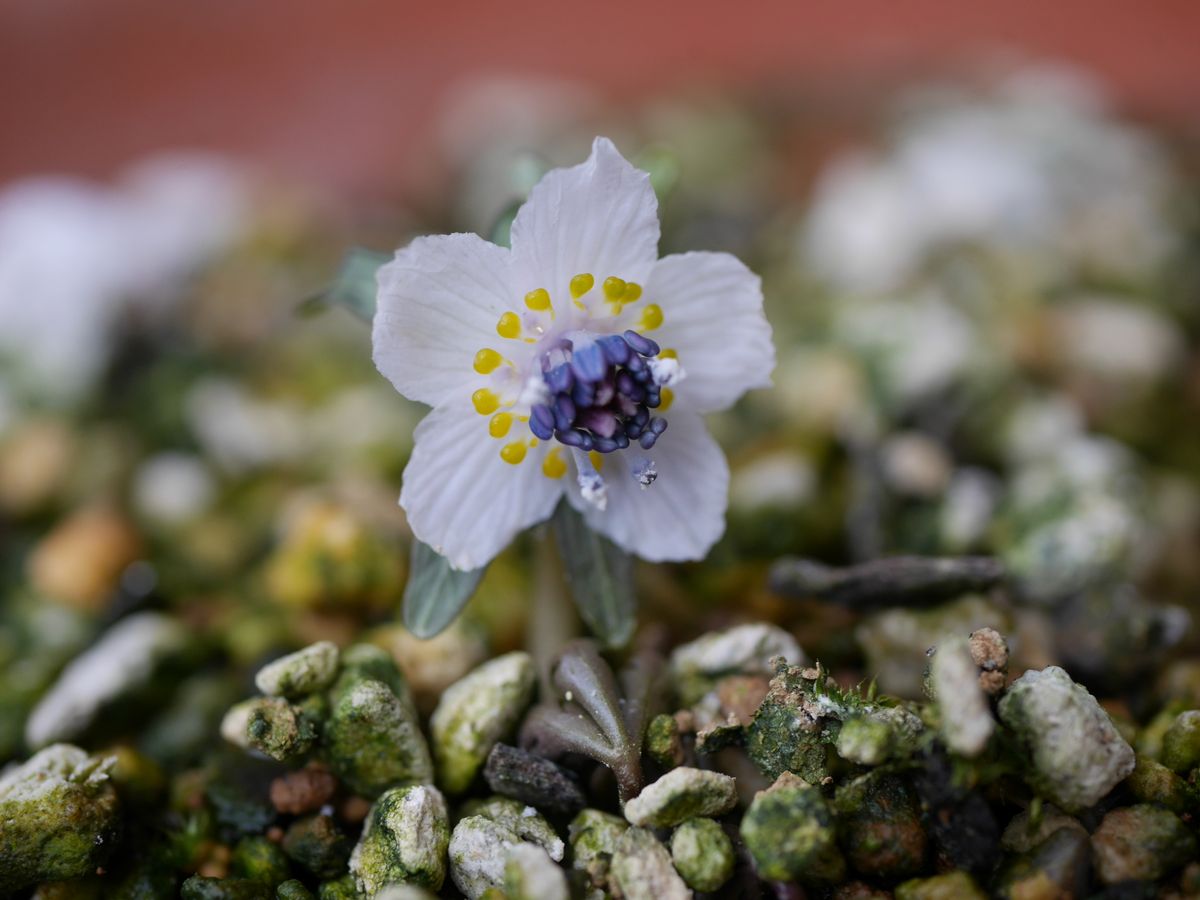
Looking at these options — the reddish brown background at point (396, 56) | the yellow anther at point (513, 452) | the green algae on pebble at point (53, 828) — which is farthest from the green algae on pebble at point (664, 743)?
the reddish brown background at point (396, 56)

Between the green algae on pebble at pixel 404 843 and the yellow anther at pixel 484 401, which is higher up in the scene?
the yellow anther at pixel 484 401

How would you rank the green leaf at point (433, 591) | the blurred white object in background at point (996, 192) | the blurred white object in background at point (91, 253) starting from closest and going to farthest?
the green leaf at point (433, 591), the blurred white object in background at point (91, 253), the blurred white object in background at point (996, 192)

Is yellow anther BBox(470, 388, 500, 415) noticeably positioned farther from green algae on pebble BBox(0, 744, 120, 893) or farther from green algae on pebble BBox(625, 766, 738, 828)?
green algae on pebble BBox(0, 744, 120, 893)

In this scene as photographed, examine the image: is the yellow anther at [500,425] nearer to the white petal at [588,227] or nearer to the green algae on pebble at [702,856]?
the white petal at [588,227]

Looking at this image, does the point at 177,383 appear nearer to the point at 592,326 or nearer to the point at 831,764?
the point at 592,326

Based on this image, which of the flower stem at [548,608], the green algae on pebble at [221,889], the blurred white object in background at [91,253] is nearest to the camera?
the green algae on pebble at [221,889]

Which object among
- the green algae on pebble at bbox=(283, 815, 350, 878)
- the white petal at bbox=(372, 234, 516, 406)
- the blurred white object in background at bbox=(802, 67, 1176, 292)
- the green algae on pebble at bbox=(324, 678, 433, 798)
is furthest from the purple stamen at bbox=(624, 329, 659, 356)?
the blurred white object in background at bbox=(802, 67, 1176, 292)

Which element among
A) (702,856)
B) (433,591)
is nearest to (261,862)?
(433,591)

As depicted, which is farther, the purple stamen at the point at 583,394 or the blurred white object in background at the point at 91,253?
the blurred white object in background at the point at 91,253
